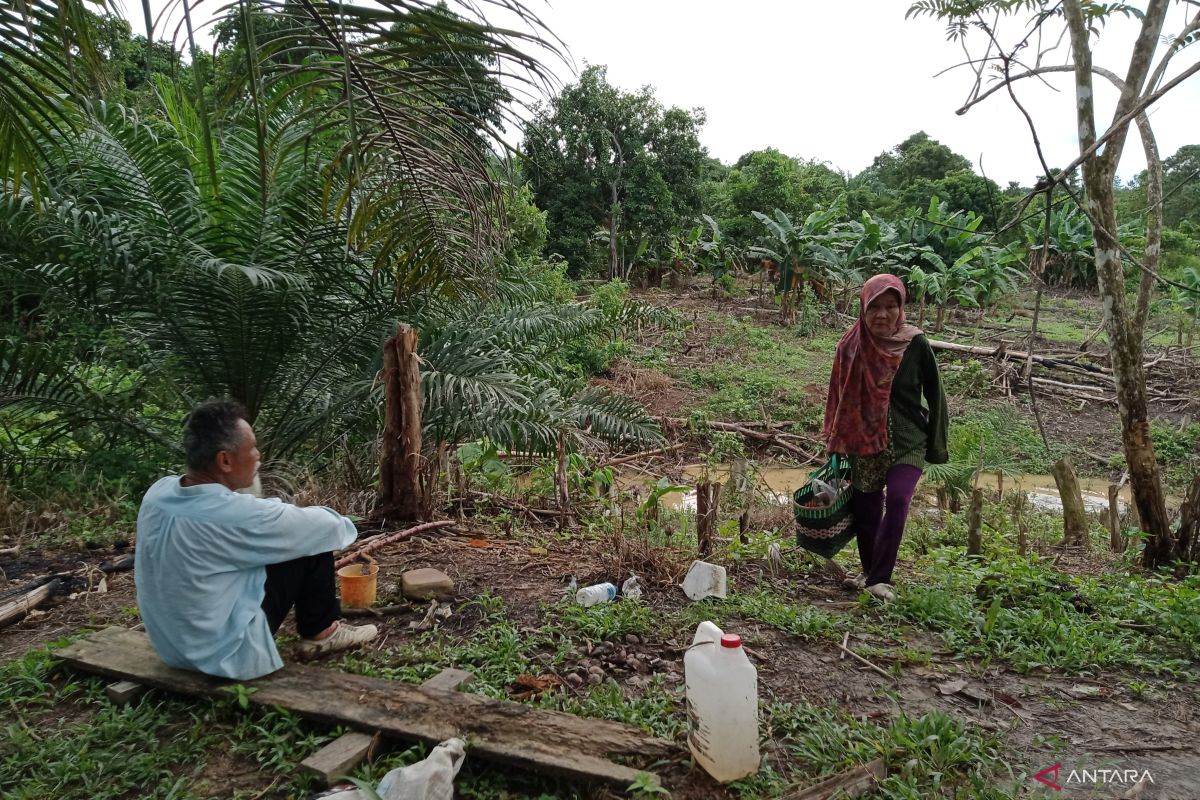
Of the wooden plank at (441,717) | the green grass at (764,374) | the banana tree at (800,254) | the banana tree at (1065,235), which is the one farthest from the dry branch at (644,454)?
the banana tree at (1065,235)

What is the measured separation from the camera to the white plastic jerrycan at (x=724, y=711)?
205 cm

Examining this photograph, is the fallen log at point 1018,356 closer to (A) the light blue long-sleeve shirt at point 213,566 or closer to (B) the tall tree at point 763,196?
(B) the tall tree at point 763,196

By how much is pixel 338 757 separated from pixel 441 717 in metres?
0.31

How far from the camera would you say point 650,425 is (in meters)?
6.25

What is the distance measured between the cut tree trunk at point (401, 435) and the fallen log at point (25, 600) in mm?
1603

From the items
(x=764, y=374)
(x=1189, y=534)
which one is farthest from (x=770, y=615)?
(x=764, y=374)

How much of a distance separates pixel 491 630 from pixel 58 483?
3626mm

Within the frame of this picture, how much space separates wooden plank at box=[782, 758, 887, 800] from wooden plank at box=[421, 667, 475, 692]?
1.11m

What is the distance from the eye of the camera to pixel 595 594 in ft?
11.0

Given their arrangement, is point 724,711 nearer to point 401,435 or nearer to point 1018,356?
point 401,435

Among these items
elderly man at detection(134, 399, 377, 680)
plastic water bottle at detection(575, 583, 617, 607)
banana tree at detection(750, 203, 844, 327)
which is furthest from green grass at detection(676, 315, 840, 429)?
elderly man at detection(134, 399, 377, 680)

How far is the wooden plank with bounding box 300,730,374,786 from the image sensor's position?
205 centimetres

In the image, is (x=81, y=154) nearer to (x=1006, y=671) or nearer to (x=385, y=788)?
(x=385, y=788)

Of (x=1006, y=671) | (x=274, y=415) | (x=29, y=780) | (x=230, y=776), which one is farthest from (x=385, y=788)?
(x=274, y=415)
